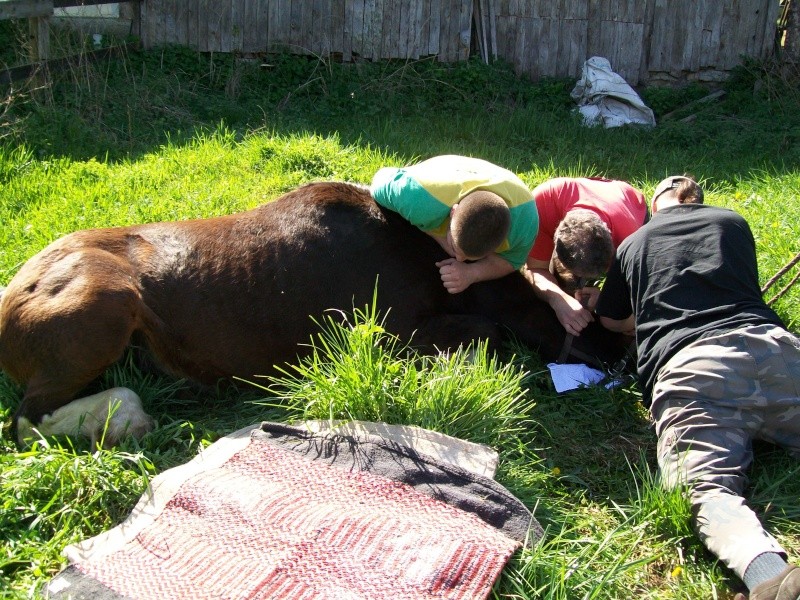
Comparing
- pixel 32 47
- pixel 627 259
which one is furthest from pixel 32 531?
pixel 32 47

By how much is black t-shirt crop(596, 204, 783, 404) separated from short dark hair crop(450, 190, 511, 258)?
70cm

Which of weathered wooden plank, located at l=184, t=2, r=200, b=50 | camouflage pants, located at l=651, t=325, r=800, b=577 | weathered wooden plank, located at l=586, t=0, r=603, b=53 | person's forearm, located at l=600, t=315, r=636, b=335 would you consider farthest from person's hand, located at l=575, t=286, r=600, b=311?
weathered wooden plank, located at l=586, t=0, r=603, b=53

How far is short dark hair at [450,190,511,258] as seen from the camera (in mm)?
4090

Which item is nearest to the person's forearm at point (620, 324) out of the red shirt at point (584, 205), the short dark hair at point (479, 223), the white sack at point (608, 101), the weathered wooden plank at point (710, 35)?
the red shirt at point (584, 205)

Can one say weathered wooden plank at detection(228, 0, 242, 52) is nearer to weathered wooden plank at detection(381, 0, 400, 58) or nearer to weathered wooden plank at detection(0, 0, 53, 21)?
weathered wooden plank at detection(381, 0, 400, 58)

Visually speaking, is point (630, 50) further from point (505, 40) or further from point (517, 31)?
point (505, 40)

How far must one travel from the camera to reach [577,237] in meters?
4.24

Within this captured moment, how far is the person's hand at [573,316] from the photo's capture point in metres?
4.47

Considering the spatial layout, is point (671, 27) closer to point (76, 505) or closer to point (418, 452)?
point (418, 452)

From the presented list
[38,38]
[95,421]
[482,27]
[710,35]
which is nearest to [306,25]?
[482,27]

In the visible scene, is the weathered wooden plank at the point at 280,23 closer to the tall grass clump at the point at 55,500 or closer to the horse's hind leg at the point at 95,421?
the horse's hind leg at the point at 95,421

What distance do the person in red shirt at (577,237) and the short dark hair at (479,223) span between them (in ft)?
1.34

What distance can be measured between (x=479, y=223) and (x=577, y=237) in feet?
1.88

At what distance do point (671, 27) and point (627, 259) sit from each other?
8615 mm
